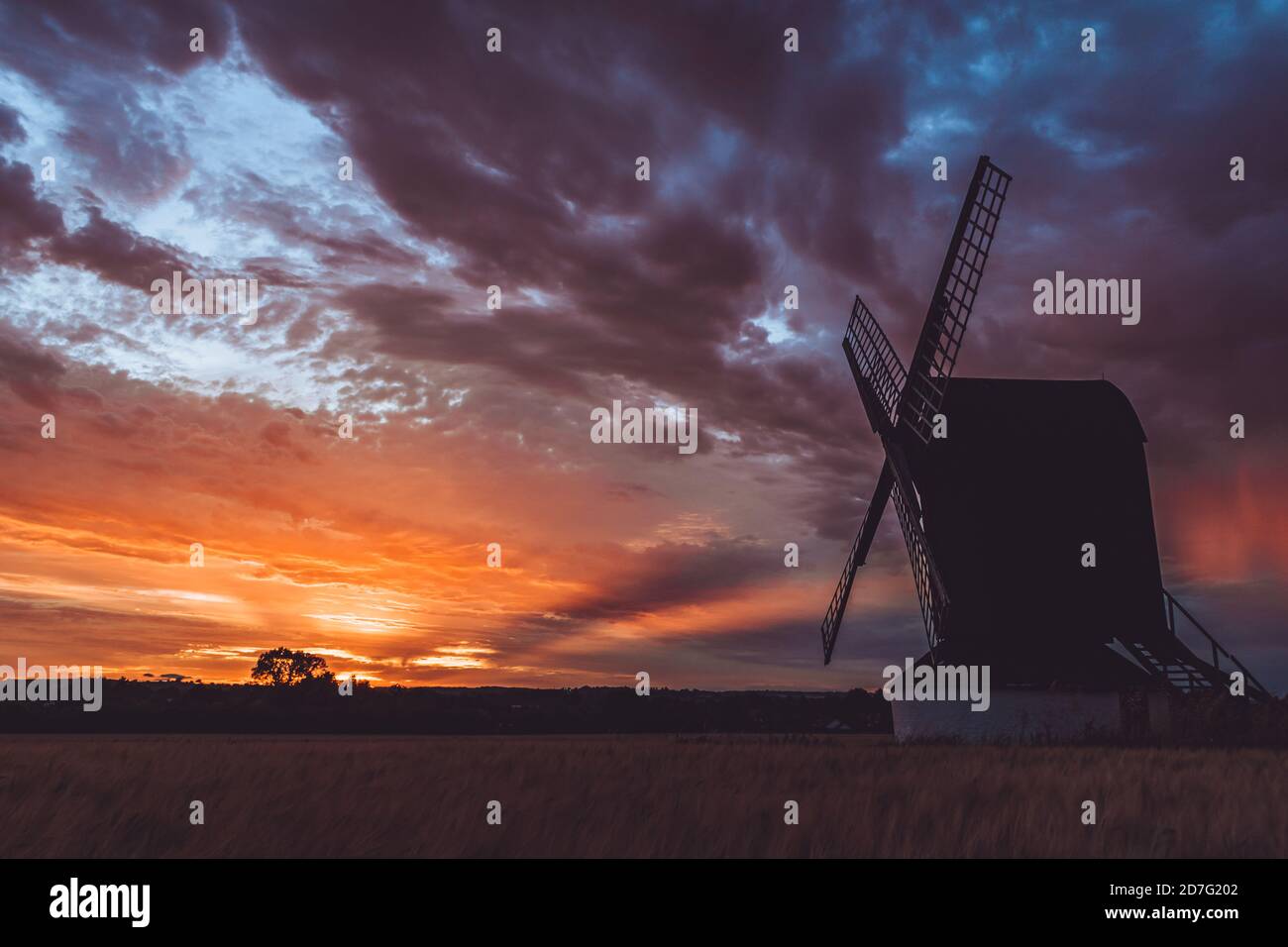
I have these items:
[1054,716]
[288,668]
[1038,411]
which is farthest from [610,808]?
[288,668]

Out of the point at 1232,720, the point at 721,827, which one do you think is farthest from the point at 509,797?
the point at 1232,720

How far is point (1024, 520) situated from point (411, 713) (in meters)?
28.5

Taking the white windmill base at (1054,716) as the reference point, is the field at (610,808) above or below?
above

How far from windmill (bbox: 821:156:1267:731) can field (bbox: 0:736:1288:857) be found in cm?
1398

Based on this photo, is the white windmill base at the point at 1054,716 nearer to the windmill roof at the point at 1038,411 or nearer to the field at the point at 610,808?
the windmill roof at the point at 1038,411

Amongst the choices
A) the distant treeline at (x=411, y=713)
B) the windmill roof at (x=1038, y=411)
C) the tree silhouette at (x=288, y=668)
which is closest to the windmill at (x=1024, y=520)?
the windmill roof at (x=1038, y=411)

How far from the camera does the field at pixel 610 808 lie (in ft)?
25.7

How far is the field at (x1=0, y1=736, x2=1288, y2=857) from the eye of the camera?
7.84 metres

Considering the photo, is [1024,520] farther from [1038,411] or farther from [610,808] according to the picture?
[610,808]

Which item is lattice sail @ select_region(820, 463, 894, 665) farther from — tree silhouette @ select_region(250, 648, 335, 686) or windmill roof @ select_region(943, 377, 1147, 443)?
tree silhouette @ select_region(250, 648, 335, 686)

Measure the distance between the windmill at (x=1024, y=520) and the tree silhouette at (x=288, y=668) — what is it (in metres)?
52.4

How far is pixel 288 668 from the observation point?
7244 centimetres
